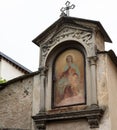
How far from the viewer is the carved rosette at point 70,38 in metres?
11.2

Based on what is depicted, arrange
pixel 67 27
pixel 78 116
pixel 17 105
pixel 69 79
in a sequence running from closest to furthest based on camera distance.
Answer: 1. pixel 78 116
2. pixel 69 79
3. pixel 67 27
4. pixel 17 105

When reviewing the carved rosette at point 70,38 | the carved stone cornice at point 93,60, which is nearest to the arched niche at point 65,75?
the carved rosette at point 70,38

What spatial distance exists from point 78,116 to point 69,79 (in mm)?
1564

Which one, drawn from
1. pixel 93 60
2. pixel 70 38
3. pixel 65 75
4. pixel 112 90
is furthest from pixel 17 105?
pixel 112 90

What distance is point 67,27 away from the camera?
1187 cm

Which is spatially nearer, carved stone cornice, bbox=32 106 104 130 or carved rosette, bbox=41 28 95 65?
carved stone cornice, bbox=32 106 104 130

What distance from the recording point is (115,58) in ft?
37.0

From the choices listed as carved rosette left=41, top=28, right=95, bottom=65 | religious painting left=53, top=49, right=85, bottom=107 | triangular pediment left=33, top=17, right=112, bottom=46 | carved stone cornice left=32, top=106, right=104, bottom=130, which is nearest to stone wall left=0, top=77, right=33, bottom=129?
carved stone cornice left=32, top=106, right=104, bottom=130

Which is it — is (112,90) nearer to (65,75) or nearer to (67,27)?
(65,75)

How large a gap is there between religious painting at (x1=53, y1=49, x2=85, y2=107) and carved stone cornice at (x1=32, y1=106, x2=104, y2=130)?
48 centimetres

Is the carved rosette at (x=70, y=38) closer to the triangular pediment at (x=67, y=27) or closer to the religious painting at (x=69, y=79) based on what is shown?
the triangular pediment at (x=67, y=27)

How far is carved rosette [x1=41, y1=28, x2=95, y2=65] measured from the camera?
11182mm

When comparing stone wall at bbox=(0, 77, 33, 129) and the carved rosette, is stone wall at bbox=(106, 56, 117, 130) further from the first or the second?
stone wall at bbox=(0, 77, 33, 129)

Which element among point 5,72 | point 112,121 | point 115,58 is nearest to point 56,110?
point 112,121
